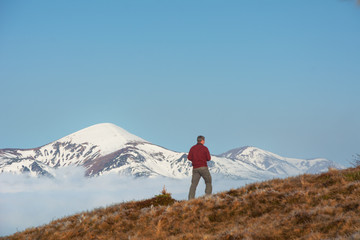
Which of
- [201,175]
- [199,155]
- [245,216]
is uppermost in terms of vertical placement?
[199,155]

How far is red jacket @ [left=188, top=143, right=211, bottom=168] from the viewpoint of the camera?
1822 cm

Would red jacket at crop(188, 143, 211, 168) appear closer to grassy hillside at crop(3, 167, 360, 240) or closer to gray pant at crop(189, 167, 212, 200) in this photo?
gray pant at crop(189, 167, 212, 200)

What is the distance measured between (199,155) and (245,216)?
4621 mm

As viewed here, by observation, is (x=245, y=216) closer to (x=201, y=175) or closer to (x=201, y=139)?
(x=201, y=175)

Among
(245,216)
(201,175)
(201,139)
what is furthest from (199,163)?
(245,216)

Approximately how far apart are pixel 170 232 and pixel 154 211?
2.40 metres

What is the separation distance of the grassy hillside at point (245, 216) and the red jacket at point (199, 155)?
5.51 ft

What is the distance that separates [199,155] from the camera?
18.2 m

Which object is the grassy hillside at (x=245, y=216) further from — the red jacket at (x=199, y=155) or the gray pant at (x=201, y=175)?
the red jacket at (x=199, y=155)

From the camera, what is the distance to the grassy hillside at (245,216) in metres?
11.5

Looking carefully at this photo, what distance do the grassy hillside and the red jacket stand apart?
168cm

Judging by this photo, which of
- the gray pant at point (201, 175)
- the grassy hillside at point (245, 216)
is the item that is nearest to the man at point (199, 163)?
the gray pant at point (201, 175)

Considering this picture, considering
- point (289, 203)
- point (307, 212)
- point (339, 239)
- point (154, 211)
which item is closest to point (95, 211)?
point (154, 211)

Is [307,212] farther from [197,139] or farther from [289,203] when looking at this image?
[197,139]
